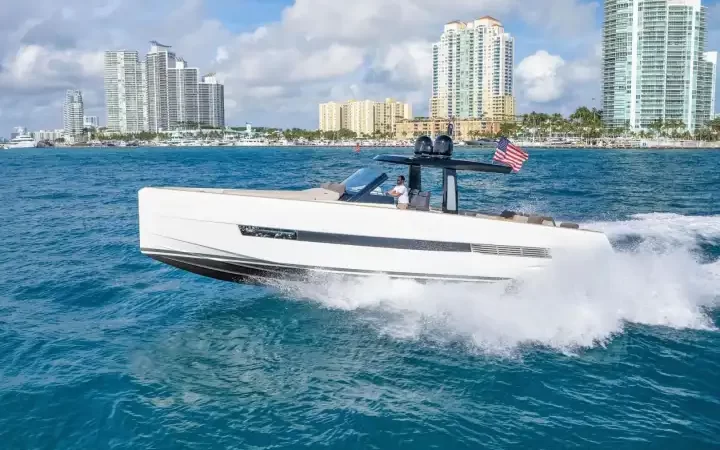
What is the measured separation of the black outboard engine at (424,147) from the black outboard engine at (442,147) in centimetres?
11

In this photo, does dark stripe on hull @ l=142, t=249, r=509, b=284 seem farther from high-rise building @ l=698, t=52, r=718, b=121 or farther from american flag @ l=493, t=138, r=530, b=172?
high-rise building @ l=698, t=52, r=718, b=121

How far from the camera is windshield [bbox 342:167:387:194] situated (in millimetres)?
11406

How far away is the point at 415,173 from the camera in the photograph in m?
11.8

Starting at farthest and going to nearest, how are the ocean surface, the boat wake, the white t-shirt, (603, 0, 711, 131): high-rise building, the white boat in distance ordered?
1. (603, 0, 711, 131): high-rise building
2. the white t-shirt
3. the white boat in distance
4. the boat wake
5. the ocean surface

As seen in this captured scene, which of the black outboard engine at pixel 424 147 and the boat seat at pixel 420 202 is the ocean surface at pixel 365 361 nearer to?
the boat seat at pixel 420 202

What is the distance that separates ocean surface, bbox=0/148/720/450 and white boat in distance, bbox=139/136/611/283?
416 mm

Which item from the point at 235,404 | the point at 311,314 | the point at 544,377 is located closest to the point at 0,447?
the point at 235,404

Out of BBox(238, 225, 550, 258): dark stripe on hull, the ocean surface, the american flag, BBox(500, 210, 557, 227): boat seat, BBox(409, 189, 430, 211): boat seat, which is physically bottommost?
the ocean surface

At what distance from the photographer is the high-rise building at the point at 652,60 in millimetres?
180500

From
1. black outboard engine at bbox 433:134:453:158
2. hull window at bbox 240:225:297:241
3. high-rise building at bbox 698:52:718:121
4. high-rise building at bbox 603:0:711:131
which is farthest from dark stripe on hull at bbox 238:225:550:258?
high-rise building at bbox 698:52:718:121

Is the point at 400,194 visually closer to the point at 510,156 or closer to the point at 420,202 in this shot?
the point at 420,202

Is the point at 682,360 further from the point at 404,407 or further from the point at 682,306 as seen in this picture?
the point at 404,407

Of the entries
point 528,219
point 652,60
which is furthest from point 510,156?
point 652,60

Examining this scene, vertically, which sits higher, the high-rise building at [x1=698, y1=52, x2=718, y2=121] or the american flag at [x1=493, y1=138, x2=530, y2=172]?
the high-rise building at [x1=698, y1=52, x2=718, y2=121]
